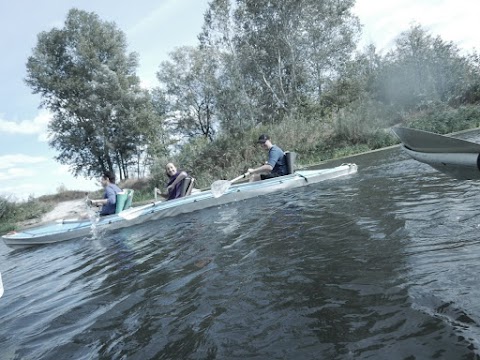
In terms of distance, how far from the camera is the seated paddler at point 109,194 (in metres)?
8.54

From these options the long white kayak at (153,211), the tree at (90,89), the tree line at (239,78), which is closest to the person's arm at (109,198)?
the long white kayak at (153,211)

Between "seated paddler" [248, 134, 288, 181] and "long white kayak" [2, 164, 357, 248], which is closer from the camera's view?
"long white kayak" [2, 164, 357, 248]

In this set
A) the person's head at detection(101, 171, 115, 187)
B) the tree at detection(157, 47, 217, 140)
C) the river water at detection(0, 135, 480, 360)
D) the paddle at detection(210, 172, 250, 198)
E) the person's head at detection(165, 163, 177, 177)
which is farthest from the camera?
the tree at detection(157, 47, 217, 140)

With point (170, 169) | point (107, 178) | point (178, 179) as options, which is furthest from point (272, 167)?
point (107, 178)

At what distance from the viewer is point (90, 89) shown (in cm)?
2319

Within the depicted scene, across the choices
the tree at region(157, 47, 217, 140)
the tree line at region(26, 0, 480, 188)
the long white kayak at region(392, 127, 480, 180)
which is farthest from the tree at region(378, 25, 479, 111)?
the long white kayak at region(392, 127, 480, 180)

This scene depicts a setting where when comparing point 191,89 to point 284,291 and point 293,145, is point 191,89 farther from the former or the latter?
point 284,291

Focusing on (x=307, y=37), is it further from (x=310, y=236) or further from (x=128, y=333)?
(x=128, y=333)

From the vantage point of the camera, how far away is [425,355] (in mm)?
1935

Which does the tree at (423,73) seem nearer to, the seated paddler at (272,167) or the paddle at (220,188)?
the seated paddler at (272,167)

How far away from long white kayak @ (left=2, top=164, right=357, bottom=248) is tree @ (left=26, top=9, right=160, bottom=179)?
15595 mm

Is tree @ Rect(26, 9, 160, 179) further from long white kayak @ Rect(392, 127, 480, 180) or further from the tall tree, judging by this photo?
long white kayak @ Rect(392, 127, 480, 180)

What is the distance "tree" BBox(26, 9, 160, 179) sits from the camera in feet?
77.7

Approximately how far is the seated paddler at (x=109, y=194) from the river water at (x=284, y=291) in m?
2.44
